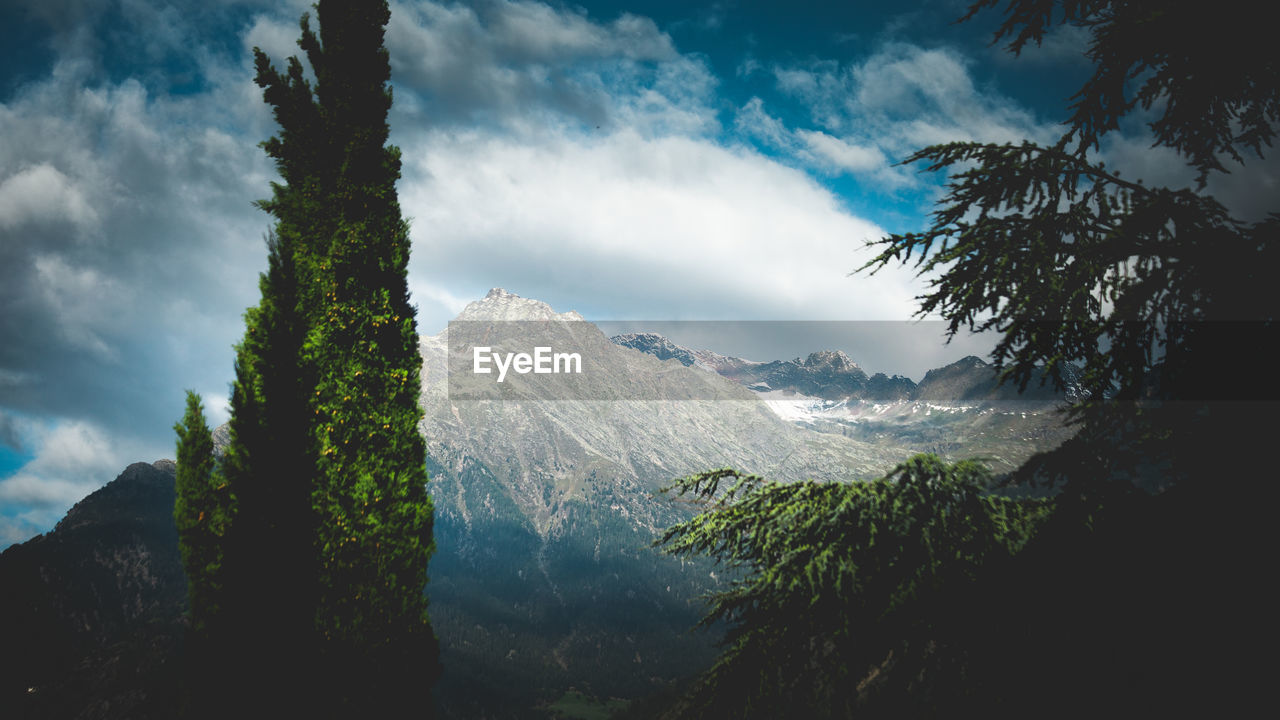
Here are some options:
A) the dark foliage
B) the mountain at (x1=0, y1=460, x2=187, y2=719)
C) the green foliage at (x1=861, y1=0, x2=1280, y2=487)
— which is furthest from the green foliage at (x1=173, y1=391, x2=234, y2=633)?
the green foliage at (x1=861, y1=0, x2=1280, y2=487)

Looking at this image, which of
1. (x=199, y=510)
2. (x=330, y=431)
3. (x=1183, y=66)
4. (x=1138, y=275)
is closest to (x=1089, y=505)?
(x=1138, y=275)

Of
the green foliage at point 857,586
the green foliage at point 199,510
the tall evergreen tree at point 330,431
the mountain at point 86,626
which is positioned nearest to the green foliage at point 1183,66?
the green foliage at point 857,586

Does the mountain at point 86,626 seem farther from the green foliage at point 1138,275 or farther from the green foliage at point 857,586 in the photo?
the green foliage at point 1138,275

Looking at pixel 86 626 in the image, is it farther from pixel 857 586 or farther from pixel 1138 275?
pixel 1138 275

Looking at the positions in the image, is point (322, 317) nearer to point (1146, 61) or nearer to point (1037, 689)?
point (1037, 689)

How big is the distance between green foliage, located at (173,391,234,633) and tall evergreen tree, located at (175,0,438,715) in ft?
0.79

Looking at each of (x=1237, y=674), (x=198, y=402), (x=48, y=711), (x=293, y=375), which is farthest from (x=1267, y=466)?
(x=48, y=711)

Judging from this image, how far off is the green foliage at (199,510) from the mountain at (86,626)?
181 cm

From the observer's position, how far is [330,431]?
9805 mm

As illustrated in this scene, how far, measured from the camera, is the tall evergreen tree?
895 cm

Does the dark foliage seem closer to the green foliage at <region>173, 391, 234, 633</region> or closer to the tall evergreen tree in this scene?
the tall evergreen tree

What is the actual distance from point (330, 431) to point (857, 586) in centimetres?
903

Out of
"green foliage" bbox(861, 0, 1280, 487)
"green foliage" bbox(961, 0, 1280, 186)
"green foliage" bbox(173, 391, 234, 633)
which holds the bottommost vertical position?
"green foliage" bbox(173, 391, 234, 633)

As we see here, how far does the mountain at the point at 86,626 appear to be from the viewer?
82.2 metres
